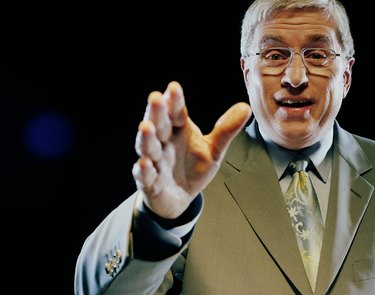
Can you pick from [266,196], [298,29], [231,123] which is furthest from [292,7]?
[231,123]

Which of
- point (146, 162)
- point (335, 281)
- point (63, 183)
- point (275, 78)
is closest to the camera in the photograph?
point (146, 162)

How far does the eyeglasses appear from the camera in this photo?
1.78 metres

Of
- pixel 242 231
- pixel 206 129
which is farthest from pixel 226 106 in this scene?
pixel 242 231

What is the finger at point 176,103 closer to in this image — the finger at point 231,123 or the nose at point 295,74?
the finger at point 231,123

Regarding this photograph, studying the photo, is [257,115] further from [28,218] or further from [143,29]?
[28,218]

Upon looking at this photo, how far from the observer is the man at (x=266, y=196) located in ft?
4.03

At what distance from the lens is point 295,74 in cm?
174

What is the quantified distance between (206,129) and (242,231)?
36.3 inches

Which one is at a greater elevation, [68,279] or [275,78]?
[275,78]

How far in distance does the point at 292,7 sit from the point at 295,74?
21cm

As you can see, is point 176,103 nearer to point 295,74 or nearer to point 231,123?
point 231,123

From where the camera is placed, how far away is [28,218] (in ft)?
8.08

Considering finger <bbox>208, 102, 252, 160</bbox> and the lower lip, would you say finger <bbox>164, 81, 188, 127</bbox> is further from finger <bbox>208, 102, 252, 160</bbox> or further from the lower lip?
the lower lip

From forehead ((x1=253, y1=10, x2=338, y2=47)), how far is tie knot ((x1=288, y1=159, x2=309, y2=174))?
330 millimetres
